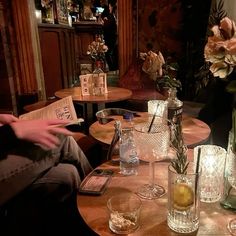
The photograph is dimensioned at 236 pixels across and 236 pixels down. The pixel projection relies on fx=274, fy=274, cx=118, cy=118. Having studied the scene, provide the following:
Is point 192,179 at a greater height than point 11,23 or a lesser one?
lesser

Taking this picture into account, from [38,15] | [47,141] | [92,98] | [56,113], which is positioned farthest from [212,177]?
[38,15]

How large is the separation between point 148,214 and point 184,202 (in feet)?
0.42

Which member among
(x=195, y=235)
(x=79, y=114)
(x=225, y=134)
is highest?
(x=195, y=235)

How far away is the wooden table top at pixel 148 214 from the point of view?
0.73m

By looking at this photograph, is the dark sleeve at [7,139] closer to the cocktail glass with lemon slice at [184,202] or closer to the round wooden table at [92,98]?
the cocktail glass with lemon slice at [184,202]

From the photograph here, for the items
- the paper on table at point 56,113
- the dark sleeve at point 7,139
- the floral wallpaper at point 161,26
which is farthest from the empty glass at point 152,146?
the floral wallpaper at point 161,26

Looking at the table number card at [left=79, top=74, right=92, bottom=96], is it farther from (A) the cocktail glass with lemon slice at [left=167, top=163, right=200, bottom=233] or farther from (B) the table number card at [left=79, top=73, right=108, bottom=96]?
(A) the cocktail glass with lemon slice at [left=167, top=163, right=200, bottom=233]

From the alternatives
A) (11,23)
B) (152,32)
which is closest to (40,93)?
(11,23)

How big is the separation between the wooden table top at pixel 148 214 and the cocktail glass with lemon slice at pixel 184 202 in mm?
23

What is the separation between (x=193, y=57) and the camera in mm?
3326

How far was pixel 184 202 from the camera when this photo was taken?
72cm

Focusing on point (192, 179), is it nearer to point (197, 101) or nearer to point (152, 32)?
point (197, 101)

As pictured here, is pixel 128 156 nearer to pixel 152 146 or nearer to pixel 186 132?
pixel 152 146

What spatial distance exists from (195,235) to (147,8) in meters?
3.37
